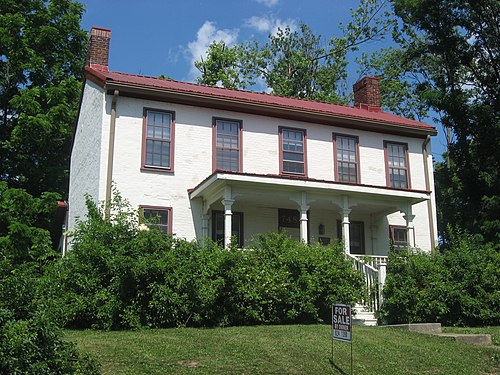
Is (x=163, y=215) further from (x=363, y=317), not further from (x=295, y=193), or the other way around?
(x=363, y=317)

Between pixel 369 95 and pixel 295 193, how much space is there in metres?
9.07

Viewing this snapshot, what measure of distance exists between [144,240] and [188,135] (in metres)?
6.51

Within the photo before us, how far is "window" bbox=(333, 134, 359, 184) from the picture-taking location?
782 inches

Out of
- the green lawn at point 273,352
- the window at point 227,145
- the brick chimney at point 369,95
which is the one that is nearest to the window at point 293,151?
the window at point 227,145

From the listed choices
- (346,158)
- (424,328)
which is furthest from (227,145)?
(424,328)

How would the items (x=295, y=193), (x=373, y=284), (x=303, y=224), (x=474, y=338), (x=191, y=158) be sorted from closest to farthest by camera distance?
(x=474, y=338)
(x=373, y=284)
(x=303, y=224)
(x=295, y=193)
(x=191, y=158)

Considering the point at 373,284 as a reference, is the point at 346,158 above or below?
above

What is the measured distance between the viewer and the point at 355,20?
136 ft

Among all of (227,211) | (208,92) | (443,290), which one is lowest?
(443,290)

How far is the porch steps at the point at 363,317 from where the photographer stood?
14.1 metres

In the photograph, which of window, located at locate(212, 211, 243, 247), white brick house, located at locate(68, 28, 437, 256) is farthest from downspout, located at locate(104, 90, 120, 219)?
window, located at locate(212, 211, 243, 247)

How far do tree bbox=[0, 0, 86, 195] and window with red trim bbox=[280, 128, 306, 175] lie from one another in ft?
35.1

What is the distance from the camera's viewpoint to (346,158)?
20141 mm

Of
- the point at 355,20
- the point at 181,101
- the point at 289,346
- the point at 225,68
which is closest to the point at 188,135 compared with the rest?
the point at 181,101
